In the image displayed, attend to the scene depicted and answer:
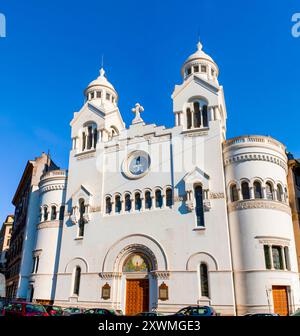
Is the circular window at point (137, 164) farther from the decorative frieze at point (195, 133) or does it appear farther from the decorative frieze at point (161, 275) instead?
the decorative frieze at point (161, 275)

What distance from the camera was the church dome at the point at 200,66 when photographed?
1410 inches

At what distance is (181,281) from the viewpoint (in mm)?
25500

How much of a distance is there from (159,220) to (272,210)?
9.40 meters

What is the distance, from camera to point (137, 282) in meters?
27.8

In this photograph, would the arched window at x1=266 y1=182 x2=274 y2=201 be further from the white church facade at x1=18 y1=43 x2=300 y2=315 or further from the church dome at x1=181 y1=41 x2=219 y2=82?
the church dome at x1=181 y1=41 x2=219 y2=82

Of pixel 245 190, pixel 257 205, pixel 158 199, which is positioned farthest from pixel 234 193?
pixel 158 199

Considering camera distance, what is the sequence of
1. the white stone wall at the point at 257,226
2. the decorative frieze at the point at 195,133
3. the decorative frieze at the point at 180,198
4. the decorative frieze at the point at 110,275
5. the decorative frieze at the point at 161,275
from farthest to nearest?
the decorative frieze at the point at 195,133 → the decorative frieze at the point at 110,275 → the decorative frieze at the point at 180,198 → the decorative frieze at the point at 161,275 → the white stone wall at the point at 257,226

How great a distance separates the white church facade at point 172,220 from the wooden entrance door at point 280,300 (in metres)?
0.08

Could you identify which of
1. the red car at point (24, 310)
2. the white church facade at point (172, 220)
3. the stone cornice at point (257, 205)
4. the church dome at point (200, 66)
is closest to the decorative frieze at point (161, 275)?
the white church facade at point (172, 220)

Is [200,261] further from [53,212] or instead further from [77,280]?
[53,212]

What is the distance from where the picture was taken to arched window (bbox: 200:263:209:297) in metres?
24.8

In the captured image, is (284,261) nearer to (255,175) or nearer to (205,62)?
(255,175)

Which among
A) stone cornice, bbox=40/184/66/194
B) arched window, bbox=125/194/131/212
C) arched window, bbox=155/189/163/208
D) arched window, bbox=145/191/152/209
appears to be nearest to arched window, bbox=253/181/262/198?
arched window, bbox=155/189/163/208
